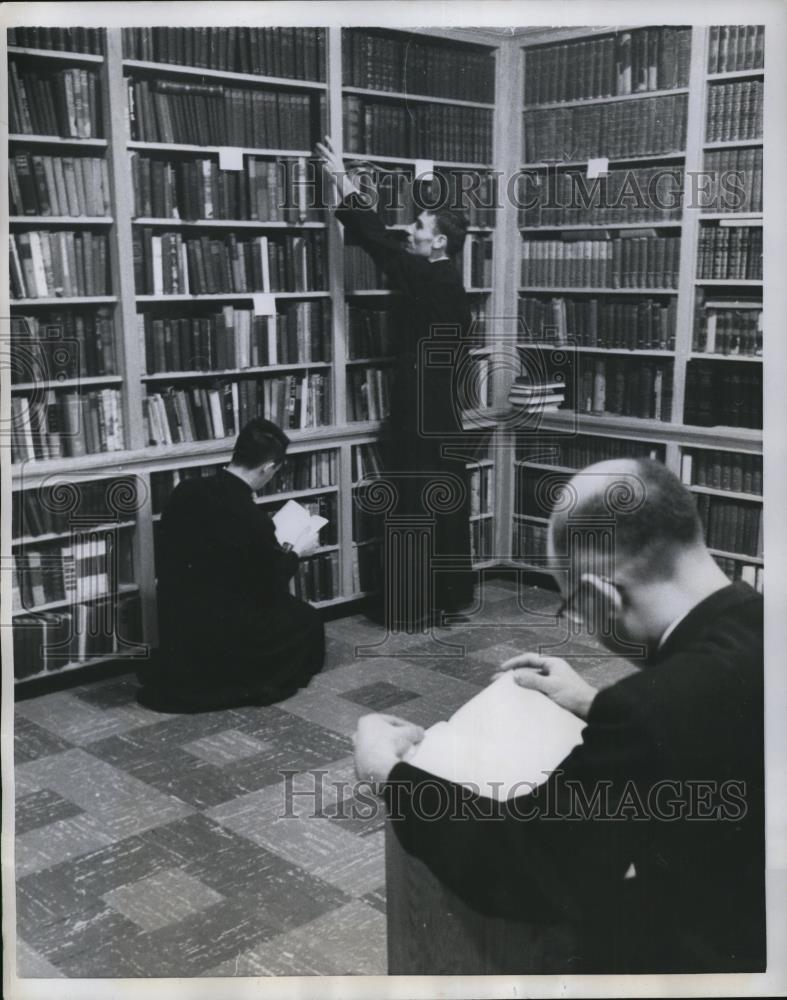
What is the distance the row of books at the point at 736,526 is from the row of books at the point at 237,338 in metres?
1.77

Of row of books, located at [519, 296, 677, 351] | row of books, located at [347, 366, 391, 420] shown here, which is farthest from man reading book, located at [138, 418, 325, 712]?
row of books, located at [519, 296, 677, 351]

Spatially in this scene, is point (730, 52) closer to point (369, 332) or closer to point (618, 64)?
point (618, 64)

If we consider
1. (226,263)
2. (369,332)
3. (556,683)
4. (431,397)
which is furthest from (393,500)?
(556,683)

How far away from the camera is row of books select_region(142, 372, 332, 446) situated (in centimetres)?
423

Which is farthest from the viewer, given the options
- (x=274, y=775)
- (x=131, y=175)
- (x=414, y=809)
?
(x=131, y=175)

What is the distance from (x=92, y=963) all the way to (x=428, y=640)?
7.52 ft

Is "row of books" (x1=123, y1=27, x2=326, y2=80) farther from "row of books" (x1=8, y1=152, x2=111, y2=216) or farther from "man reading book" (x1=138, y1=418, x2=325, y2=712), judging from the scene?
"man reading book" (x1=138, y1=418, x2=325, y2=712)

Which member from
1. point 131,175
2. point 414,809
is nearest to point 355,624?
point 131,175

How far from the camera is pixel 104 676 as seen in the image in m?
4.28

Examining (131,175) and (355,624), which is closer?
(131,175)

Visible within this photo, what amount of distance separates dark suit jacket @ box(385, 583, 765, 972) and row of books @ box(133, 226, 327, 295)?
8.54ft

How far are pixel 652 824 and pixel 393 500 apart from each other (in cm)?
278

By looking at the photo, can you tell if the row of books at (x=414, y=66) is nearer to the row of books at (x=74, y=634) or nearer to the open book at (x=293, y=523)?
the open book at (x=293, y=523)

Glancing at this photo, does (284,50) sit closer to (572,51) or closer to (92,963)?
(572,51)
